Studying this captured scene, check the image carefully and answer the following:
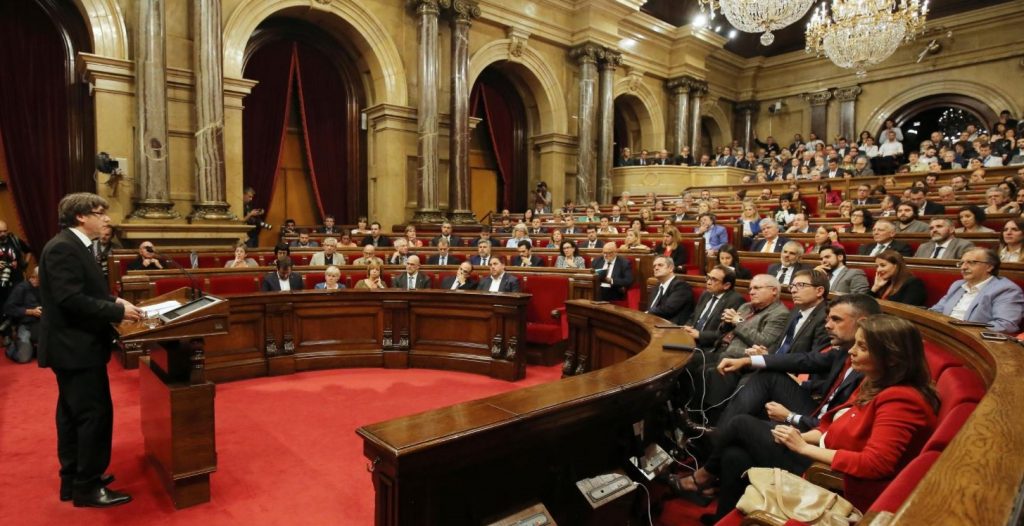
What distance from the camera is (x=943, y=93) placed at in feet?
46.3

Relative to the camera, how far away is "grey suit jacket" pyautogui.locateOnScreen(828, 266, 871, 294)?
390cm

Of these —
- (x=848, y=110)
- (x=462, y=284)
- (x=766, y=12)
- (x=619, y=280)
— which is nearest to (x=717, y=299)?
(x=619, y=280)

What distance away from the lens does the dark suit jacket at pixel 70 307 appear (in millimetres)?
2277

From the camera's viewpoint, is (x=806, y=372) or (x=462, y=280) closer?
(x=806, y=372)

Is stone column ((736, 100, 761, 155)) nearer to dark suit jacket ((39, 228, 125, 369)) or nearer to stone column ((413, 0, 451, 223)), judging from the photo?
stone column ((413, 0, 451, 223))

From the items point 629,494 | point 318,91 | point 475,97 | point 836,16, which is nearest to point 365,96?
point 318,91

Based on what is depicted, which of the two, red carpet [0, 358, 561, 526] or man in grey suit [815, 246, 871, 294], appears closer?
red carpet [0, 358, 561, 526]

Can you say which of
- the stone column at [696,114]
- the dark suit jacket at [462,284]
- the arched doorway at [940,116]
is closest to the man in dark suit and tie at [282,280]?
the dark suit jacket at [462,284]

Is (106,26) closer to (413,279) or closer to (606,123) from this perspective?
(413,279)

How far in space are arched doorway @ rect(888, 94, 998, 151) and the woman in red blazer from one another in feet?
51.5

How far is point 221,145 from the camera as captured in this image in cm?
759

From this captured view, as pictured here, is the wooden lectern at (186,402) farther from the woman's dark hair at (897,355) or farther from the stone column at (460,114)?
the stone column at (460,114)

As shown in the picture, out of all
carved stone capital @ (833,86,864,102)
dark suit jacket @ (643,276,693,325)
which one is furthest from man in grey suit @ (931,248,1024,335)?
carved stone capital @ (833,86,864,102)

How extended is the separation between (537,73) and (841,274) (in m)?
→ 9.01
